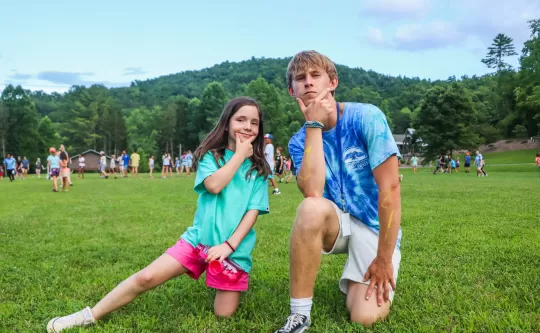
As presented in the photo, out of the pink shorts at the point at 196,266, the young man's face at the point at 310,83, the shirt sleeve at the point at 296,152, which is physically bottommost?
the pink shorts at the point at 196,266

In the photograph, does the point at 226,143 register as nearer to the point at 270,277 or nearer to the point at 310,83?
the point at 310,83

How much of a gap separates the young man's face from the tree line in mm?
39181

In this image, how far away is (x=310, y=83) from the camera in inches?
119

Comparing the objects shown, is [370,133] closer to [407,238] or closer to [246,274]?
[246,274]

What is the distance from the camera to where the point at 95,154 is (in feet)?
239

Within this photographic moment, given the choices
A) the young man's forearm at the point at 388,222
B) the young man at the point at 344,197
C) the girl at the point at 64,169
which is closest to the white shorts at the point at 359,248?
the young man at the point at 344,197

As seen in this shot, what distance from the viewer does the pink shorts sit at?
3.22 meters

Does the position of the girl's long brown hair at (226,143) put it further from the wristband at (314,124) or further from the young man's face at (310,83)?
the wristband at (314,124)

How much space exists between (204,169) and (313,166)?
874mm

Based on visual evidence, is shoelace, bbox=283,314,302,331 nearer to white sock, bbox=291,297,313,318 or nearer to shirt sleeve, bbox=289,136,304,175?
white sock, bbox=291,297,313,318

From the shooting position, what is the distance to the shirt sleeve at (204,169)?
3290 millimetres

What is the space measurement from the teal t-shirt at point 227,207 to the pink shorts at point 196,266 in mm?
61

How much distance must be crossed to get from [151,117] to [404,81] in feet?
353

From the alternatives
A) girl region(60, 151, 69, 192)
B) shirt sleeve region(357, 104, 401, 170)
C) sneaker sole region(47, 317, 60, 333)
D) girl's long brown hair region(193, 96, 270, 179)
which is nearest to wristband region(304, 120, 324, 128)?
shirt sleeve region(357, 104, 401, 170)
